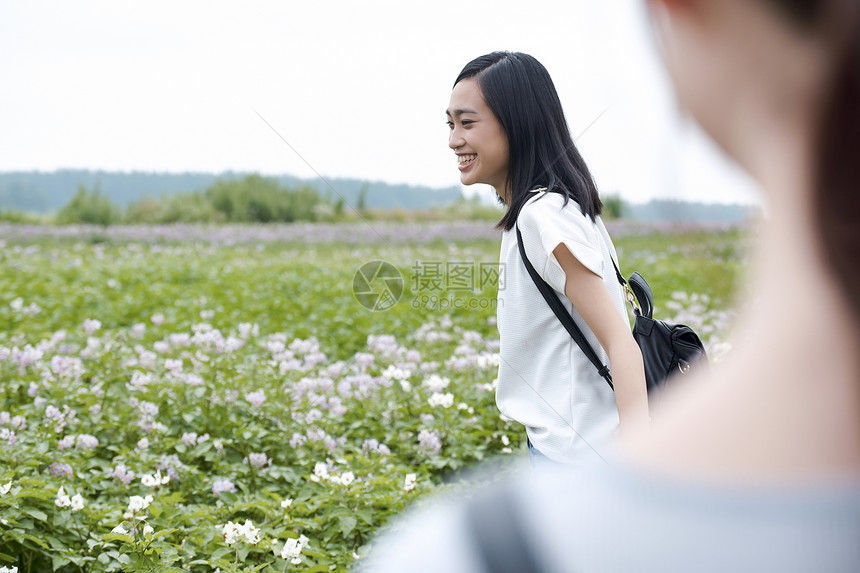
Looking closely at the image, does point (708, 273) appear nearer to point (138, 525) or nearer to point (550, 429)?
point (550, 429)

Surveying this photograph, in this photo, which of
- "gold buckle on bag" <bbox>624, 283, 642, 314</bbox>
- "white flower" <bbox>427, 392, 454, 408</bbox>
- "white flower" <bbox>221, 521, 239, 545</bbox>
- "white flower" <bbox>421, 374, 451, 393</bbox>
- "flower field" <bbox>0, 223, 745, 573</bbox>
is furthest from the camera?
"white flower" <bbox>421, 374, 451, 393</bbox>

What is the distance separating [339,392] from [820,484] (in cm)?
323

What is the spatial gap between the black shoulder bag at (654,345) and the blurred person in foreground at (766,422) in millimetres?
1202

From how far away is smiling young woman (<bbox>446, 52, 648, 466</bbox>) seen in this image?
5.11 feet

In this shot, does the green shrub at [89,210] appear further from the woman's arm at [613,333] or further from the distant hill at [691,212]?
the distant hill at [691,212]

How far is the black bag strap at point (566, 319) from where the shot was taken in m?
1.62

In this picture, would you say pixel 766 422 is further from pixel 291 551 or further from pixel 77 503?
pixel 77 503

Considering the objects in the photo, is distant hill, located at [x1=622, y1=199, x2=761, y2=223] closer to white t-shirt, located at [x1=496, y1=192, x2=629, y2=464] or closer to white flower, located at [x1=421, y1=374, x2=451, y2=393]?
white t-shirt, located at [x1=496, y1=192, x2=629, y2=464]

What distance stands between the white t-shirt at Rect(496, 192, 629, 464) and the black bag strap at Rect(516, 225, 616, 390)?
0.05 ft

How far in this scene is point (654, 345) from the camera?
5.39 ft

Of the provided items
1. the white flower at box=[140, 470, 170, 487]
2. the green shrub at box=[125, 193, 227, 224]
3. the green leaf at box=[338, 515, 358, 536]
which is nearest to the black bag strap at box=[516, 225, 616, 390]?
the green leaf at box=[338, 515, 358, 536]

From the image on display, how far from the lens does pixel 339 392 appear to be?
352 cm

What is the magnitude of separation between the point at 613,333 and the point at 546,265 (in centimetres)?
20

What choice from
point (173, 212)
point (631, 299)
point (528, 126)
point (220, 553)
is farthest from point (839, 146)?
point (173, 212)
